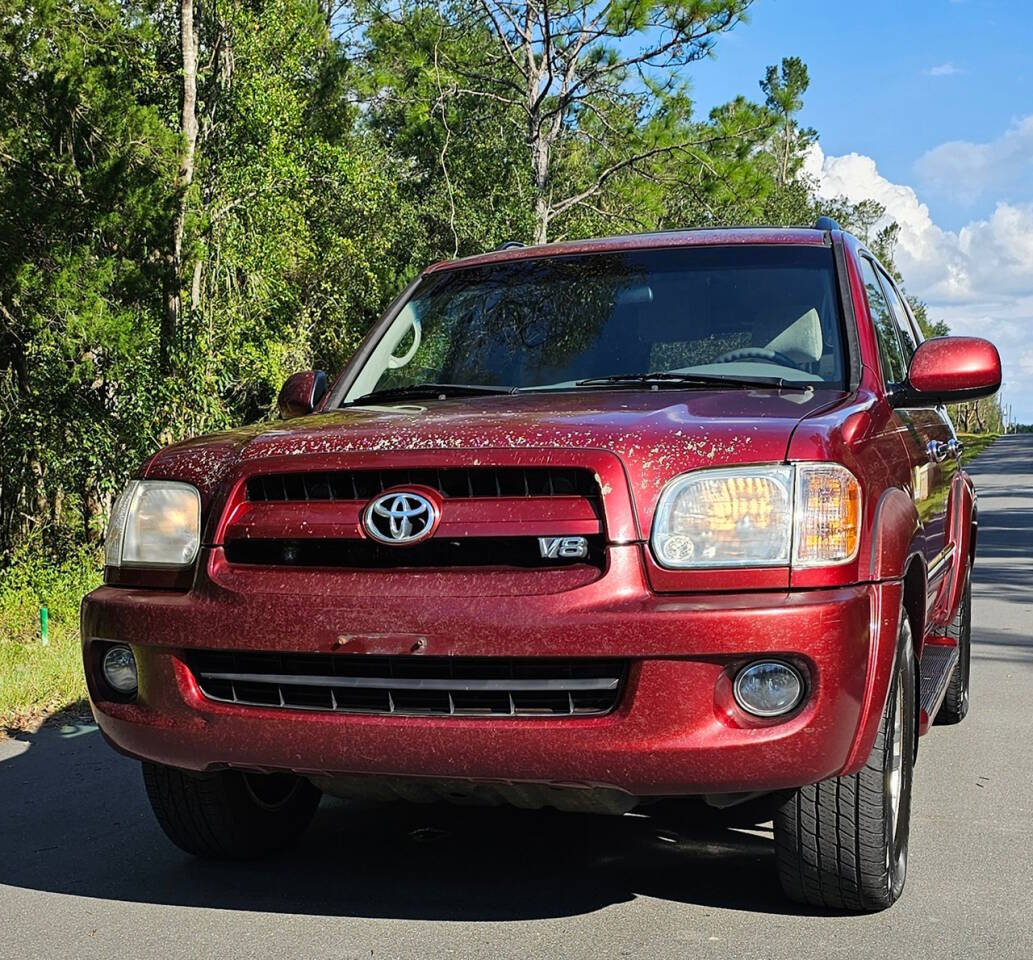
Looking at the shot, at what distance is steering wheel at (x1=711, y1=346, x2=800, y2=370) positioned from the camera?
172 inches

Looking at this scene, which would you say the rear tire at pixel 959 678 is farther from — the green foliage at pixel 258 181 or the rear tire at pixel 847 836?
the green foliage at pixel 258 181

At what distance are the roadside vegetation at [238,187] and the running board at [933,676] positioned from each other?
16.3 ft

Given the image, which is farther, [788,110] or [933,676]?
[788,110]

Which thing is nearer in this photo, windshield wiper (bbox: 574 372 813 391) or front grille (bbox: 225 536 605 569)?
front grille (bbox: 225 536 605 569)

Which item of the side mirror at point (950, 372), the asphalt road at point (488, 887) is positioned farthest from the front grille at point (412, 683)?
the side mirror at point (950, 372)

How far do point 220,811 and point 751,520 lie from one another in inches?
74.7

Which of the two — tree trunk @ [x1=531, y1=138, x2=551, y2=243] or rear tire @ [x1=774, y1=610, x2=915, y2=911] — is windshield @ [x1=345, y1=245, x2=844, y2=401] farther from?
tree trunk @ [x1=531, y1=138, x2=551, y2=243]

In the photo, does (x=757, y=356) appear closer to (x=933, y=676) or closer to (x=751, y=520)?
(x=751, y=520)

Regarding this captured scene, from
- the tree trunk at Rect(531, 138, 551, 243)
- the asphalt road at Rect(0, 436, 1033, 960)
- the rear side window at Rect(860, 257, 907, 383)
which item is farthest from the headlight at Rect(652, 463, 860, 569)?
the tree trunk at Rect(531, 138, 551, 243)

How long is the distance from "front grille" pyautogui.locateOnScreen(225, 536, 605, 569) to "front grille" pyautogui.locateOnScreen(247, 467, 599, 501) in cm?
12

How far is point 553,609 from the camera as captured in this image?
329cm

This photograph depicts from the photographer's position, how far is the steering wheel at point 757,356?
436 cm

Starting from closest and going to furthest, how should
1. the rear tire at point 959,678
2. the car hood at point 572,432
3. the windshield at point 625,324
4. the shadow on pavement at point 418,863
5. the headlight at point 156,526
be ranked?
the car hood at point 572,432
the headlight at point 156,526
the shadow on pavement at point 418,863
the windshield at point 625,324
the rear tire at point 959,678

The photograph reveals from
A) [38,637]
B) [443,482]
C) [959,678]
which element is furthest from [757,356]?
[38,637]
